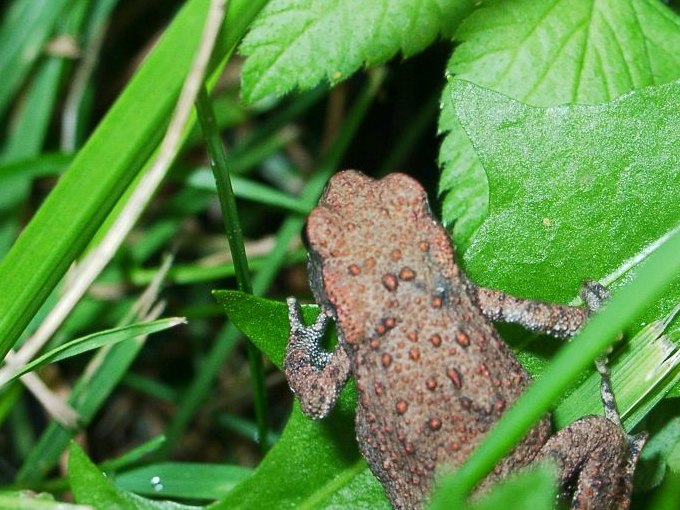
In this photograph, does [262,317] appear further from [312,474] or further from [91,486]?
[91,486]

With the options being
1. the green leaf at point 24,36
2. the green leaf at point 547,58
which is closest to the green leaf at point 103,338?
the green leaf at point 547,58

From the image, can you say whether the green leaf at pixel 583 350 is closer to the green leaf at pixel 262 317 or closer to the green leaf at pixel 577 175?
the green leaf at pixel 577 175

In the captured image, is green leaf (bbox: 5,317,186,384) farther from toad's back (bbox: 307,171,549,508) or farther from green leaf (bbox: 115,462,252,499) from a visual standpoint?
green leaf (bbox: 115,462,252,499)

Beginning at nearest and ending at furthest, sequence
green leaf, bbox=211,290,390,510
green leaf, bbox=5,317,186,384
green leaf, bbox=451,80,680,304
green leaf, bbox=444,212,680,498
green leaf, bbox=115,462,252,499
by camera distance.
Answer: green leaf, bbox=444,212,680,498, green leaf, bbox=451,80,680,304, green leaf, bbox=5,317,186,384, green leaf, bbox=211,290,390,510, green leaf, bbox=115,462,252,499

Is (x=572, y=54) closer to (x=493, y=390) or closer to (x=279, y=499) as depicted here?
(x=493, y=390)

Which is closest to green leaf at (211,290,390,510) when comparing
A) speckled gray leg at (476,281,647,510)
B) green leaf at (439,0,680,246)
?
speckled gray leg at (476,281,647,510)

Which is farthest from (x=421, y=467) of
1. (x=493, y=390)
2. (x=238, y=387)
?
(x=238, y=387)
